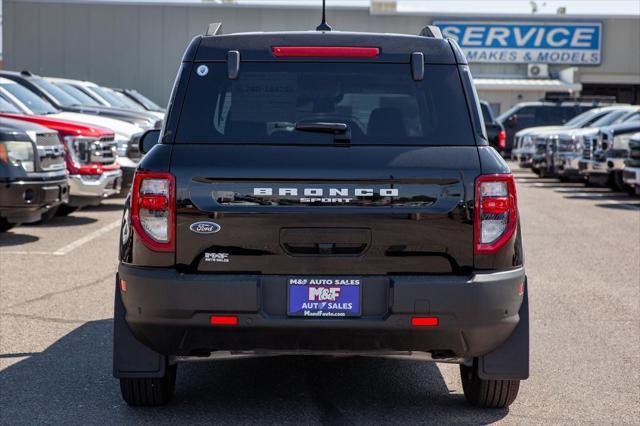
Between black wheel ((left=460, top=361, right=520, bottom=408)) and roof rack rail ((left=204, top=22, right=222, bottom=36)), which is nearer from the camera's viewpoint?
black wheel ((left=460, top=361, right=520, bottom=408))

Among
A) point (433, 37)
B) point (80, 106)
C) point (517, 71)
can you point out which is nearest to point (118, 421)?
point (433, 37)

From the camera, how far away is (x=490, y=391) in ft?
18.1

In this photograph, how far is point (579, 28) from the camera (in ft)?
171

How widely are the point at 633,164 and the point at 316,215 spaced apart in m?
15.1

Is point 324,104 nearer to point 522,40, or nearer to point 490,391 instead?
point 490,391

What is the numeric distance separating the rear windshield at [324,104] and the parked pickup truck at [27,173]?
272 inches

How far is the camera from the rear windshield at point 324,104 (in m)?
5.06

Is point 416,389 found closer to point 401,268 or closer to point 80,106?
point 401,268

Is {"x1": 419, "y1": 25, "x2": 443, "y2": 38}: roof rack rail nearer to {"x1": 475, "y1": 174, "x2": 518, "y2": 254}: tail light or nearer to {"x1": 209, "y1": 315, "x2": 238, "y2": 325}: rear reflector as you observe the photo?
{"x1": 475, "y1": 174, "x2": 518, "y2": 254}: tail light

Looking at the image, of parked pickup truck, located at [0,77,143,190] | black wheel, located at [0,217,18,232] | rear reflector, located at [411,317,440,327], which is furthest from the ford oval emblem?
parked pickup truck, located at [0,77,143,190]

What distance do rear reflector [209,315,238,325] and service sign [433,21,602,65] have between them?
1868 inches

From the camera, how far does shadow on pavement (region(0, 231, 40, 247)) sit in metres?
12.4

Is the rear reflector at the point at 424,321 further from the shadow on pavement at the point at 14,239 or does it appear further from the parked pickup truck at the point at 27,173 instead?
the shadow on pavement at the point at 14,239

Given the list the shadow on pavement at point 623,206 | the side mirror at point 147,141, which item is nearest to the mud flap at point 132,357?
the side mirror at point 147,141
